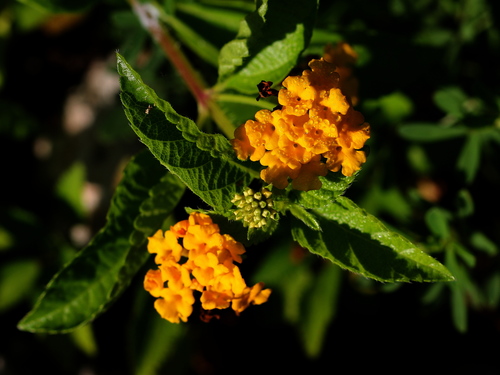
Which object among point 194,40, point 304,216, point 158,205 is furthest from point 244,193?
point 194,40

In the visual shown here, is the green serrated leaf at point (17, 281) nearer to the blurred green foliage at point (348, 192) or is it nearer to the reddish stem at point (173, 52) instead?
the blurred green foliage at point (348, 192)

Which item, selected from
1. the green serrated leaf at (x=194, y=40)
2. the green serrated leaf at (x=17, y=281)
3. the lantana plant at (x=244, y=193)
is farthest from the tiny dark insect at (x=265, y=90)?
the green serrated leaf at (x=17, y=281)

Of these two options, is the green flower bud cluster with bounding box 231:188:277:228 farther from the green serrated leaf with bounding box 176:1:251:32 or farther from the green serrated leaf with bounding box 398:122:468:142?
the green serrated leaf with bounding box 398:122:468:142

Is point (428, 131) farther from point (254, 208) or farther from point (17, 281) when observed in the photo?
point (17, 281)

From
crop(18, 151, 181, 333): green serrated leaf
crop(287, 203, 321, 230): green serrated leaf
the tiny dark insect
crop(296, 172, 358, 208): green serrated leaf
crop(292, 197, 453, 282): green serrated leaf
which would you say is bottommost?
crop(292, 197, 453, 282): green serrated leaf

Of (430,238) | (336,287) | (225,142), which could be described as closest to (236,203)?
(225,142)

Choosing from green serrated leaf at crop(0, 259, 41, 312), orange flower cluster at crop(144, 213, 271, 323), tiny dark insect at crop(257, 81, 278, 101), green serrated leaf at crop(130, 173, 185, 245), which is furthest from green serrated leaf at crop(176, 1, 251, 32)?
green serrated leaf at crop(0, 259, 41, 312)
